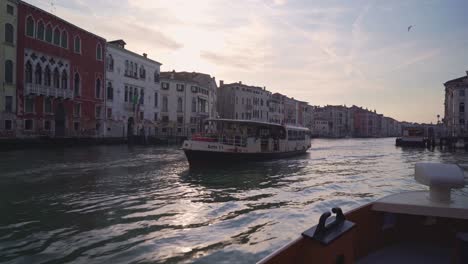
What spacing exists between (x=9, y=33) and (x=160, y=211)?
29.0 m

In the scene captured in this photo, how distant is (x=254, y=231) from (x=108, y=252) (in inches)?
118

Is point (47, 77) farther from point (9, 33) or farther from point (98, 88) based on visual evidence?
point (98, 88)

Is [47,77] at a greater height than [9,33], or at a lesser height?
lesser

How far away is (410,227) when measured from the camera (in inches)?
184

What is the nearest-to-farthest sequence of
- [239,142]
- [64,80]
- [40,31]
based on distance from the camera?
1. [239,142]
2. [40,31]
3. [64,80]

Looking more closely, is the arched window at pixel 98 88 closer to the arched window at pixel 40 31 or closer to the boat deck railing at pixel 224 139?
the arched window at pixel 40 31

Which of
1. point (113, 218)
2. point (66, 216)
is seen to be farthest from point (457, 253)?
point (66, 216)

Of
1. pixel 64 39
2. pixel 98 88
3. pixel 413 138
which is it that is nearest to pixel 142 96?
pixel 98 88

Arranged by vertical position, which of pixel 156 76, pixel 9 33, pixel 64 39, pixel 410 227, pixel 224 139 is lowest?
pixel 410 227

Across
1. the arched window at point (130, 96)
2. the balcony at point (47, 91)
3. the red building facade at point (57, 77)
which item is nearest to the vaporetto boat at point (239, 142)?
the balcony at point (47, 91)

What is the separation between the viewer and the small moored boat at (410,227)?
3453mm

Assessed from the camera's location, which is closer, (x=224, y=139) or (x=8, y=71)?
(x=224, y=139)

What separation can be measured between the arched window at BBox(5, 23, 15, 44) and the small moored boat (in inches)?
1341

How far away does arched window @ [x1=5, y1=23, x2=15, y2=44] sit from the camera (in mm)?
29656
